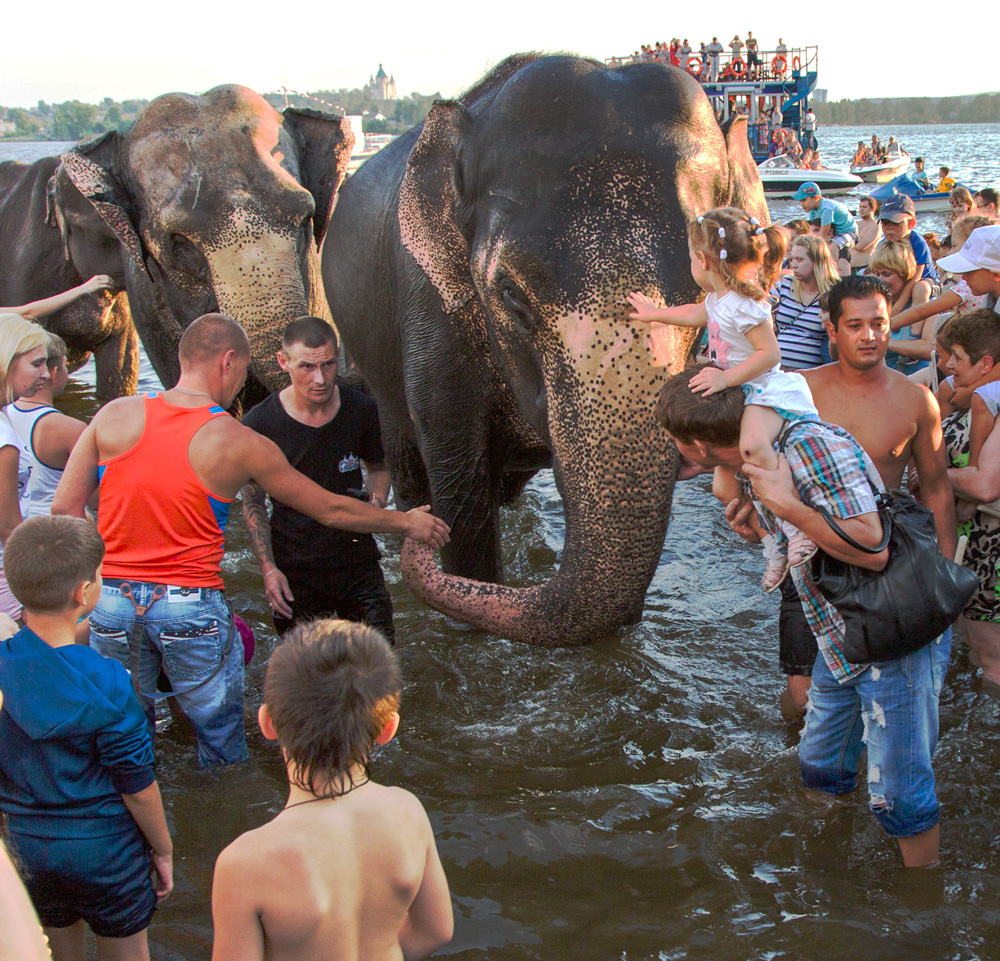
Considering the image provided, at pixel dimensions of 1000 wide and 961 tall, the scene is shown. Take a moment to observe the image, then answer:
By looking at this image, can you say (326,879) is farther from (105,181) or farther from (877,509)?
(105,181)

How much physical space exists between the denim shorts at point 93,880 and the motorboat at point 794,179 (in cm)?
3442

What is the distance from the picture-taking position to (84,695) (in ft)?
7.33

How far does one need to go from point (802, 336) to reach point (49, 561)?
157 inches

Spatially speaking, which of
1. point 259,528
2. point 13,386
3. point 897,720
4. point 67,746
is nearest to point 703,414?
point 897,720

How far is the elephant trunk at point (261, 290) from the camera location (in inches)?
213

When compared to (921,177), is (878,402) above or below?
below

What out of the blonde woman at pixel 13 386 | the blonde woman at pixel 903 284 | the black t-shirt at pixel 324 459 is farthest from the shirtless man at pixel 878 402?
the blonde woman at pixel 13 386

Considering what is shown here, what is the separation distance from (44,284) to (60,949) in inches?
272

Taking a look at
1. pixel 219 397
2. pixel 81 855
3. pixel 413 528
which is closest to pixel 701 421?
pixel 413 528

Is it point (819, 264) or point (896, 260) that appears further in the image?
point (896, 260)

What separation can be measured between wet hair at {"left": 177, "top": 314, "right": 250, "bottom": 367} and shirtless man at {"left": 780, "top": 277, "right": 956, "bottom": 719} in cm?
188

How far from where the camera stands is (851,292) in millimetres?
3043

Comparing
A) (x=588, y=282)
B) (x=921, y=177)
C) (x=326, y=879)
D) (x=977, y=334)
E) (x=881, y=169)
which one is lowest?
(x=326, y=879)

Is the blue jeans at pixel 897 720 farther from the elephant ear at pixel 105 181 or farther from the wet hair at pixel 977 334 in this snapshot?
the elephant ear at pixel 105 181
